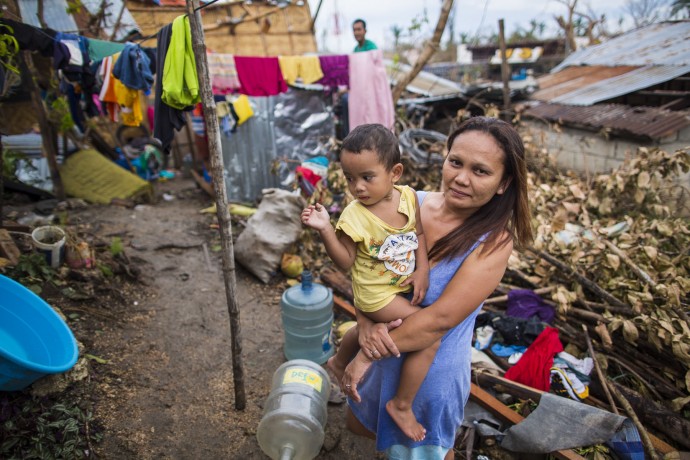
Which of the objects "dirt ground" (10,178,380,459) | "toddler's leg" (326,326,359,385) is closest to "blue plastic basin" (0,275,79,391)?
"dirt ground" (10,178,380,459)

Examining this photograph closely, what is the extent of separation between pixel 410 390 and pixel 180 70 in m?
2.72

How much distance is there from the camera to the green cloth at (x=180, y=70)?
2844mm

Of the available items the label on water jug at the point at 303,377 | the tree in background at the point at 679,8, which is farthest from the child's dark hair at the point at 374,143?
the tree in background at the point at 679,8

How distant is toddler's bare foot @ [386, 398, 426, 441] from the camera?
1.73 meters

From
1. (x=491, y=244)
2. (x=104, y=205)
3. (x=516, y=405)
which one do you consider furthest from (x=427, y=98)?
(x=491, y=244)

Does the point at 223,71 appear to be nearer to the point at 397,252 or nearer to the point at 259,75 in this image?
the point at 259,75

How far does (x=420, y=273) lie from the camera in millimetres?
1696

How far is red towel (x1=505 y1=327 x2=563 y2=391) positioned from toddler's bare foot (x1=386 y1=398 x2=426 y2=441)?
5.35ft

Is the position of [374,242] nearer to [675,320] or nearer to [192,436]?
[192,436]

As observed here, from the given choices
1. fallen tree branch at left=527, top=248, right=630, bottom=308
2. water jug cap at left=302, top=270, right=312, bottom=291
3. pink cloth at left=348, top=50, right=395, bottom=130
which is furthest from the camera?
pink cloth at left=348, top=50, right=395, bottom=130

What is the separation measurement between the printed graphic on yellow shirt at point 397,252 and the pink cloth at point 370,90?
498cm

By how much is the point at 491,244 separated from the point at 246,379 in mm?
2593

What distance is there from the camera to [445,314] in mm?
1523

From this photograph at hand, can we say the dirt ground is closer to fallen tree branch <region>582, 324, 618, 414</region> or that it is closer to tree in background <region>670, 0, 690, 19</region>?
fallen tree branch <region>582, 324, 618, 414</region>
